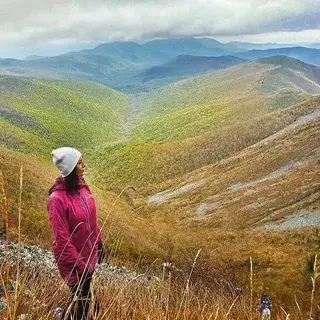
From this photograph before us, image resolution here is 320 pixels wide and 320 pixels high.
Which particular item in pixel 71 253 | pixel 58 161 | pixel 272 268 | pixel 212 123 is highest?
pixel 58 161

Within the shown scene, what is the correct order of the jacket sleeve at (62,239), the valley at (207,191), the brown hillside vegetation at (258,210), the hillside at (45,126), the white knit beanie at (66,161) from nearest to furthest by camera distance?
the jacket sleeve at (62,239) < the white knit beanie at (66,161) < the valley at (207,191) < the brown hillside vegetation at (258,210) < the hillside at (45,126)

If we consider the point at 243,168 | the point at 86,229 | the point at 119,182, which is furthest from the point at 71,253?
the point at 119,182

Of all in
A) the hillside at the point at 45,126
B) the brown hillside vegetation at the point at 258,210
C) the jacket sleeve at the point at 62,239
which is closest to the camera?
the jacket sleeve at the point at 62,239

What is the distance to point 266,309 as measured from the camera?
13.6ft

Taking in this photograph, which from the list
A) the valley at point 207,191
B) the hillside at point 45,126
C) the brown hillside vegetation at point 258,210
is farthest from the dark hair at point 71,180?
the hillside at point 45,126

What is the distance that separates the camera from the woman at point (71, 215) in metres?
4.45

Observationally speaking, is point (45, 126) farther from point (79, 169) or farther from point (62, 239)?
point (62, 239)

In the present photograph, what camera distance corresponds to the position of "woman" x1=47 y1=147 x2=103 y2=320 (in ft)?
14.6

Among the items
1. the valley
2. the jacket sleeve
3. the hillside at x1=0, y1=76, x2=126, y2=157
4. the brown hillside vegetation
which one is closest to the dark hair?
the jacket sleeve

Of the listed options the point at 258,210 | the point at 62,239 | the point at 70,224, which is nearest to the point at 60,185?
the point at 70,224

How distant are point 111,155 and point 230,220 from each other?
6355 centimetres

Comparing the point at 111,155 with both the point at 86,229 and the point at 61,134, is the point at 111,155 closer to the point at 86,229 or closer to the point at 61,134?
the point at 61,134

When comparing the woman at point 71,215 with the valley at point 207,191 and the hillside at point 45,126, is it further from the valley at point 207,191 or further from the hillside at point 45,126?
the hillside at point 45,126

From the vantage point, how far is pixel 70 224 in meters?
4.65
